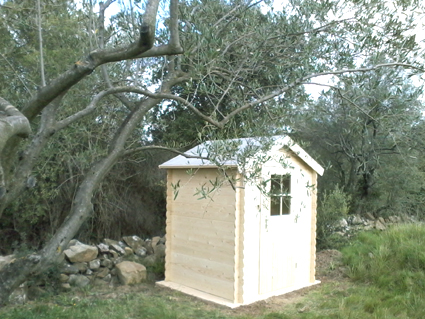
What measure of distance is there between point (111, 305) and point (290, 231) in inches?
132

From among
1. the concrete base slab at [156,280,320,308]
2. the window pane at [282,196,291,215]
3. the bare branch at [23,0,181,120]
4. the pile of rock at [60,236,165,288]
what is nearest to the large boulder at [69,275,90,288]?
the pile of rock at [60,236,165,288]

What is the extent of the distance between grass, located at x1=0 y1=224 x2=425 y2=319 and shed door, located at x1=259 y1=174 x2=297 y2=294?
0.44 meters

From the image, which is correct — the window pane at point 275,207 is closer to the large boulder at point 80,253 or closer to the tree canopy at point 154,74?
the tree canopy at point 154,74

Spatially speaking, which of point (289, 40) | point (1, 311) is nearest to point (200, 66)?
point (289, 40)

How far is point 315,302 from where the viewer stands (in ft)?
21.6

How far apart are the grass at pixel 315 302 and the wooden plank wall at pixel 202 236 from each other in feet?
1.35


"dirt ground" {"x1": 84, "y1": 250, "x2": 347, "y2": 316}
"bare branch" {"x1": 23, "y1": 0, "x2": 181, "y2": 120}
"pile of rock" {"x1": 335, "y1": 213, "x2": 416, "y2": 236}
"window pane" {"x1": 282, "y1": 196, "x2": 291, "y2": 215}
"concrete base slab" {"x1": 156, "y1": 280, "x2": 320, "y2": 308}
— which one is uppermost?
"bare branch" {"x1": 23, "y1": 0, "x2": 181, "y2": 120}

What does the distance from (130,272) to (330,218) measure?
5.29 metres

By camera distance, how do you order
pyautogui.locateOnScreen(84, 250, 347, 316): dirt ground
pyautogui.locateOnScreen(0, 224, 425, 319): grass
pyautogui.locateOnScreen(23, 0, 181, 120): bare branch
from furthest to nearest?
pyautogui.locateOnScreen(84, 250, 347, 316): dirt ground < pyautogui.locateOnScreen(0, 224, 425, 319): grass < pyautogui.locateOnScreen(23, 0, 181, 120): bare branch

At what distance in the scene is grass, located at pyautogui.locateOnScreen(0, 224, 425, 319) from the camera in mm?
5758

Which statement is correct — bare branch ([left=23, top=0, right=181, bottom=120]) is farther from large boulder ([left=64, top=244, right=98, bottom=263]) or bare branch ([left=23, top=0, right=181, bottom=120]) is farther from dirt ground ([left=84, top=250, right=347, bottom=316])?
large boulder ([left=64, top=244, right=98, bottom=263])

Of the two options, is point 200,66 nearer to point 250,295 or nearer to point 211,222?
point 211,222

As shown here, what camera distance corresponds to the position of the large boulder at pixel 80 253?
7.60m

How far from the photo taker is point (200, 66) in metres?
4.45
